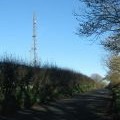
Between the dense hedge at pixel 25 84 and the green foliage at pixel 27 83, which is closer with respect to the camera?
the dense hedge at pixel 25 84

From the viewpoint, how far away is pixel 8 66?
25984mm

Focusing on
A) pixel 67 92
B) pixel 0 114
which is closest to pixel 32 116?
pixel 0 114

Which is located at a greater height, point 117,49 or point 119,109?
point 117,49

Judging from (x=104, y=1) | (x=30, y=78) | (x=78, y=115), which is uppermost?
(x=104, y=1)

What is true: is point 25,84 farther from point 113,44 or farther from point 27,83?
point 113,44

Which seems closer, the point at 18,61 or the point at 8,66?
the point at 8,66

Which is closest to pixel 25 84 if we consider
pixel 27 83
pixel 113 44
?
pixel 27 83

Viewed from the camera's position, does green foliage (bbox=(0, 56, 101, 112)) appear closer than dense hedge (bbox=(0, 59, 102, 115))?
No

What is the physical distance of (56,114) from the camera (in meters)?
24.7

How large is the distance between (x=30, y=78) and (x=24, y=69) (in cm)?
182

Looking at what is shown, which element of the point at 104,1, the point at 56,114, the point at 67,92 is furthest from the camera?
the point at 67,92

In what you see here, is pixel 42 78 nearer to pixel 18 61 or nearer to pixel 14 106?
pixel 18 61

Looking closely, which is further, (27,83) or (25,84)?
(27,83)

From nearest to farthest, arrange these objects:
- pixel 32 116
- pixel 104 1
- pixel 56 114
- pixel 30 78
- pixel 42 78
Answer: pixel 104 1 → pixel 32 116 → pixel 56 114 → pixel 30 78 → pixel 42 78
